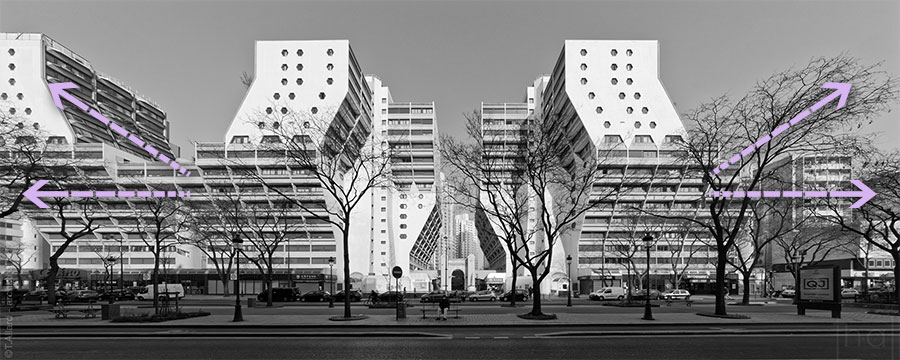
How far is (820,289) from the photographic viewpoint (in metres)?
29.1

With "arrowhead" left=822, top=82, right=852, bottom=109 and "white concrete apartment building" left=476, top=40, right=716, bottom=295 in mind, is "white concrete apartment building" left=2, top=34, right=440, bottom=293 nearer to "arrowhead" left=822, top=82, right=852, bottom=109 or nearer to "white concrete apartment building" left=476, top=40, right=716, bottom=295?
"white concrete apartment building" left=476, top=40, right=716, bottom=295

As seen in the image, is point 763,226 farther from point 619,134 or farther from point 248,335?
point 248,335

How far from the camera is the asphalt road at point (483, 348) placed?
48.3 ft

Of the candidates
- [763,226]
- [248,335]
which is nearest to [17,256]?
[248,335]

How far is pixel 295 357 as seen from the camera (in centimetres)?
1455

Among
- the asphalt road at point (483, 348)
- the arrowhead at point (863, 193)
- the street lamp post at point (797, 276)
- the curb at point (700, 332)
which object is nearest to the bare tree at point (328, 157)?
the asphalt road at point (483, 348)

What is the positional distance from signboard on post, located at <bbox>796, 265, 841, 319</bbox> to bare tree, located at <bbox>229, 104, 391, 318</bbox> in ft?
74.0

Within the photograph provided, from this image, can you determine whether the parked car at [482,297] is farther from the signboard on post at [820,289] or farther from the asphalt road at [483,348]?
the asphalt road at [483,348]

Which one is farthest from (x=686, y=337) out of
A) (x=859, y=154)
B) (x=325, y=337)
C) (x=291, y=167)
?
(x=291, y=167)

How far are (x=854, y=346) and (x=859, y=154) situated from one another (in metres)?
13.9

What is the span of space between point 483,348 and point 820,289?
2180 cm

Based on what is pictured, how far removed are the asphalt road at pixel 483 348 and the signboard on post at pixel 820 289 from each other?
8.93m

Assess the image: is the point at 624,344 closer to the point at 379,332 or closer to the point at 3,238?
the point at 379,332

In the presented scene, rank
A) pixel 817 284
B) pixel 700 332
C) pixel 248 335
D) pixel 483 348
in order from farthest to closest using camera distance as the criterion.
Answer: pixel 817 284 < pixel 700 332 < pixel 248 335 < pixel 483 348
